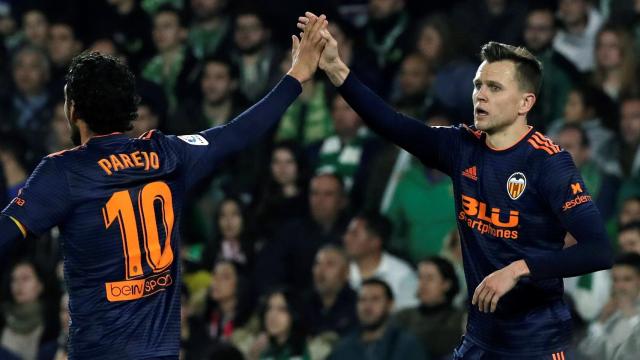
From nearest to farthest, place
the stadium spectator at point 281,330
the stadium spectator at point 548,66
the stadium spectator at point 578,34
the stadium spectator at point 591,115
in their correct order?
1. the stadium spectator at point 591,115
2. the stadium spectator at point 281,330
3. the stadium spectator at point 548,66
4. the stadium spectator at point 578,34

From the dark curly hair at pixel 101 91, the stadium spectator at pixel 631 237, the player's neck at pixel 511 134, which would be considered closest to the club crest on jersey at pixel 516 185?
the player's neck at pixel 511 134

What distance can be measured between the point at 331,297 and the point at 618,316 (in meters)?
2.12

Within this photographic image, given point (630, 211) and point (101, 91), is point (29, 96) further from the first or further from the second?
point (101, 91)

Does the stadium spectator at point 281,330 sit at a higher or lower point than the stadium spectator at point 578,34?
lower

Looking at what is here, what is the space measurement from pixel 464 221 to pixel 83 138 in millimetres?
1584

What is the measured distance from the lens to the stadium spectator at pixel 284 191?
930 cm

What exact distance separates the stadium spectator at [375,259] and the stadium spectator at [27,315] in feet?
7.94

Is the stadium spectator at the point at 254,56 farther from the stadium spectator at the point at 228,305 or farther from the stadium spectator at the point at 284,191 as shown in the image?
the stadium spectator at the point at 228,305

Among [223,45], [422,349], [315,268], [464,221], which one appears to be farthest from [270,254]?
[464,221]

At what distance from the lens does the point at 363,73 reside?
958 centimetres

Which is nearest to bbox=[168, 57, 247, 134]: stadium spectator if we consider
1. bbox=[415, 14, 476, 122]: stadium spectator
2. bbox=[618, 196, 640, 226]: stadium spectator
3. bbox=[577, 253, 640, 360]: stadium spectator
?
bbox=[415, 14, 476, 122]: stadium spectator

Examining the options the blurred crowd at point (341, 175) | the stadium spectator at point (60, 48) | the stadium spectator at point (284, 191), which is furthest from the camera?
the stadium spectator at point (60, 48)

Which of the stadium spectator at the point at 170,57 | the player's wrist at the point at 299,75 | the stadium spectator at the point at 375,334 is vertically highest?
the stadium spectator at the point at 170,57

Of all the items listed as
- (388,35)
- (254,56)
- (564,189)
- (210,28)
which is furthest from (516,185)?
(210,28)
